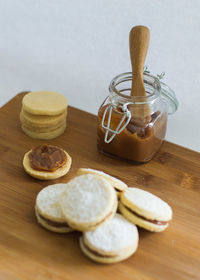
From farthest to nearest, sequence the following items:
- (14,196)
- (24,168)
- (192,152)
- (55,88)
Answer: (55,88) → (192,152) → (24,168) → (14,196)

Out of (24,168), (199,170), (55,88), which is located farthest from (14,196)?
(55,88)

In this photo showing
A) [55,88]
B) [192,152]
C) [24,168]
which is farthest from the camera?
[55,88]

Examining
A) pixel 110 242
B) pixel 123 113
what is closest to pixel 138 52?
pixel 123 113

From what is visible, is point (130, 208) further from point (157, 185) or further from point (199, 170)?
point (199, 170)

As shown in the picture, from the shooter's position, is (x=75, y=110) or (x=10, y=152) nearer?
(x=10, y=152)

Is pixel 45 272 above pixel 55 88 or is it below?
above

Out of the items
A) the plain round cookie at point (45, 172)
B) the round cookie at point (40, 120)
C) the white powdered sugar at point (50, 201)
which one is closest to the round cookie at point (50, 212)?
the white powdered sugar at point (50, 201)
